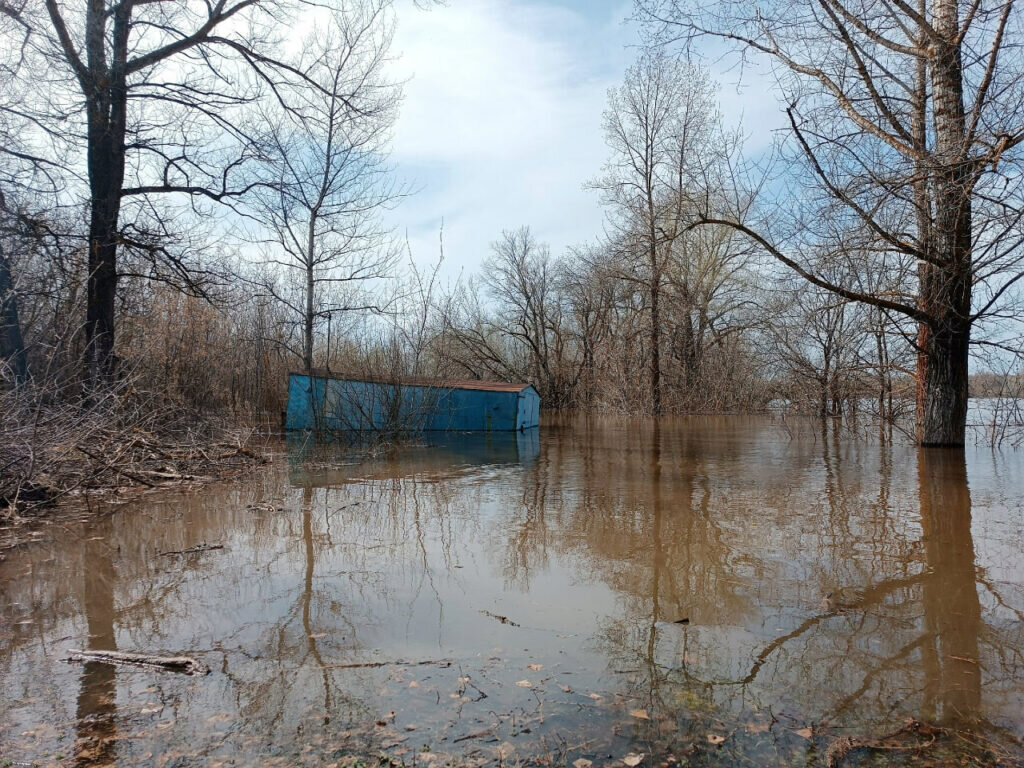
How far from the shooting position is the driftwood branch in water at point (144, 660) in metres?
2.95

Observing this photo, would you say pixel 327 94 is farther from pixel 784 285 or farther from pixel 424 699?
pixel 424 699

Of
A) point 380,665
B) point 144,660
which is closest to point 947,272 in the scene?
point 380,665

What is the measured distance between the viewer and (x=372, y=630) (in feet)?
11.3

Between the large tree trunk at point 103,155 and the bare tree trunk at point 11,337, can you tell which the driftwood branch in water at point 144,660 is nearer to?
the bare tree trunk at point 11,337

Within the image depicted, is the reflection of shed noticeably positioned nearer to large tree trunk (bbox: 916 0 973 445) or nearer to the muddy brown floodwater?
the muddy brown floodwater

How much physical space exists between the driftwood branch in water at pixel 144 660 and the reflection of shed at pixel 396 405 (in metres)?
9.10

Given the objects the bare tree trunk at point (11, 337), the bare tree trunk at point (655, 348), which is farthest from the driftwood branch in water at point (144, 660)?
the bare tree trunk at point (655, 348)

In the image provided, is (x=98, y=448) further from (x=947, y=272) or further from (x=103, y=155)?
(x=947, y=272)

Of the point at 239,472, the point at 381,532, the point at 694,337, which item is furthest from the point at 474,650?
the point at 694,337

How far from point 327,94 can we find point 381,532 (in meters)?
9.33

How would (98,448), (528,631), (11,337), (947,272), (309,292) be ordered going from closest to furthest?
(528,631), (98,448), (11,337), (947,272), (309,292)

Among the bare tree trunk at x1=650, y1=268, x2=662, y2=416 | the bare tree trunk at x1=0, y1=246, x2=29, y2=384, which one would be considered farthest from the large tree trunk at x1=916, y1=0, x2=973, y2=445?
the bare tree trunk at x1=650, y1=268, x2=662, y2=416

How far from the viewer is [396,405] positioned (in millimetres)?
12648

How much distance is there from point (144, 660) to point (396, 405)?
9.69m
